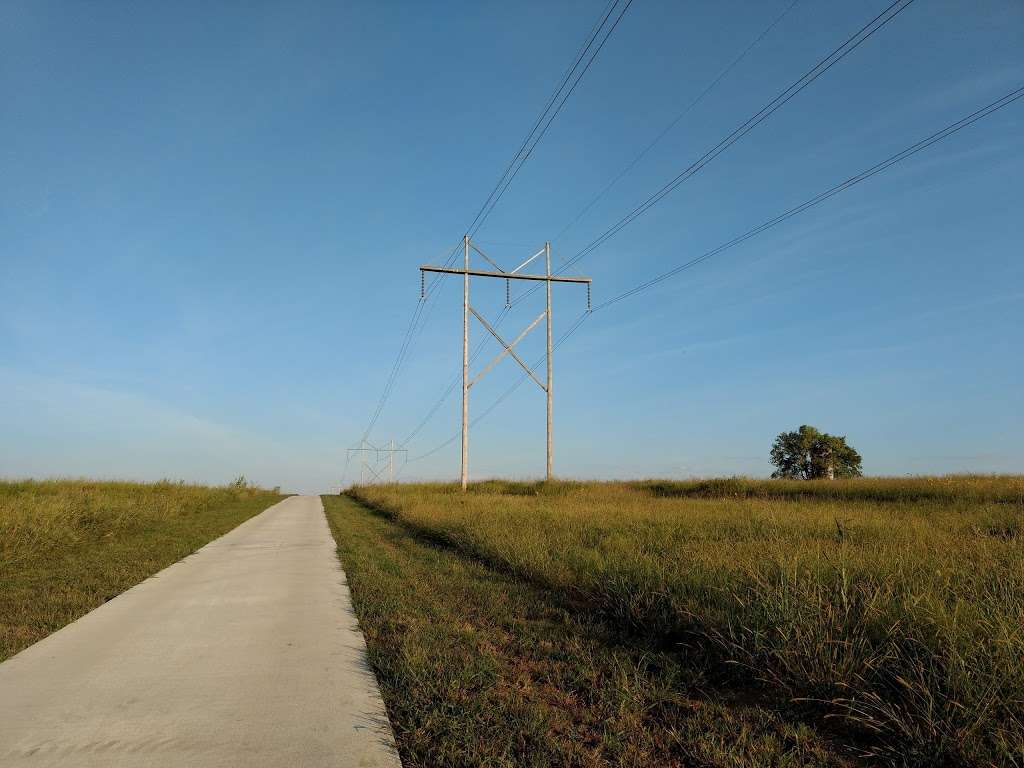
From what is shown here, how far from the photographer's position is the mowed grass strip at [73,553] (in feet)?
22.7

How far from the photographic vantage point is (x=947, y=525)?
38.4 ft

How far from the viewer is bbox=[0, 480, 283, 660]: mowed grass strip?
22.7 feet

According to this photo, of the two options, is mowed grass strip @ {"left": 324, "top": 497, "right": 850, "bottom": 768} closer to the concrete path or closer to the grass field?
the grass field

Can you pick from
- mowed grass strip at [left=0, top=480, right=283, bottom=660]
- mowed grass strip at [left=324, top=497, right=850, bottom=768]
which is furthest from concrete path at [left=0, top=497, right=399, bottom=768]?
mowed grass strip at [left=0, top=480, right=283, bottom=660]

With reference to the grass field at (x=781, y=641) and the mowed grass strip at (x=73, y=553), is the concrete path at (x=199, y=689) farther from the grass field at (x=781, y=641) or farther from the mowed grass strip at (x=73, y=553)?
the mowed grass strip at (x=73, y=553)

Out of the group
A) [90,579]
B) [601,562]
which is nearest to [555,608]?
[601,562]

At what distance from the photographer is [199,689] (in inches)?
174

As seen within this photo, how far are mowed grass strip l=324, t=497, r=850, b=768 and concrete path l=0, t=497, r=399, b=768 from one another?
1.04ft

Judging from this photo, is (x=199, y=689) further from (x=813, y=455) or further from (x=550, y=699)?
(x=813, y=455)

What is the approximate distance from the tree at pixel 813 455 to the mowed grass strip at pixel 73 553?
53.6 meters

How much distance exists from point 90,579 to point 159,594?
2080mm

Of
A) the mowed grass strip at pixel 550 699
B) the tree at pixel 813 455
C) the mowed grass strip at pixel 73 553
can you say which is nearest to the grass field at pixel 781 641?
the mowed grass strip at pixel 550 699

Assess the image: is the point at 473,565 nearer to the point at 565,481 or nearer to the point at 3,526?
the point at 3,526

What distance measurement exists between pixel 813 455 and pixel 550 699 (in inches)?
2507
